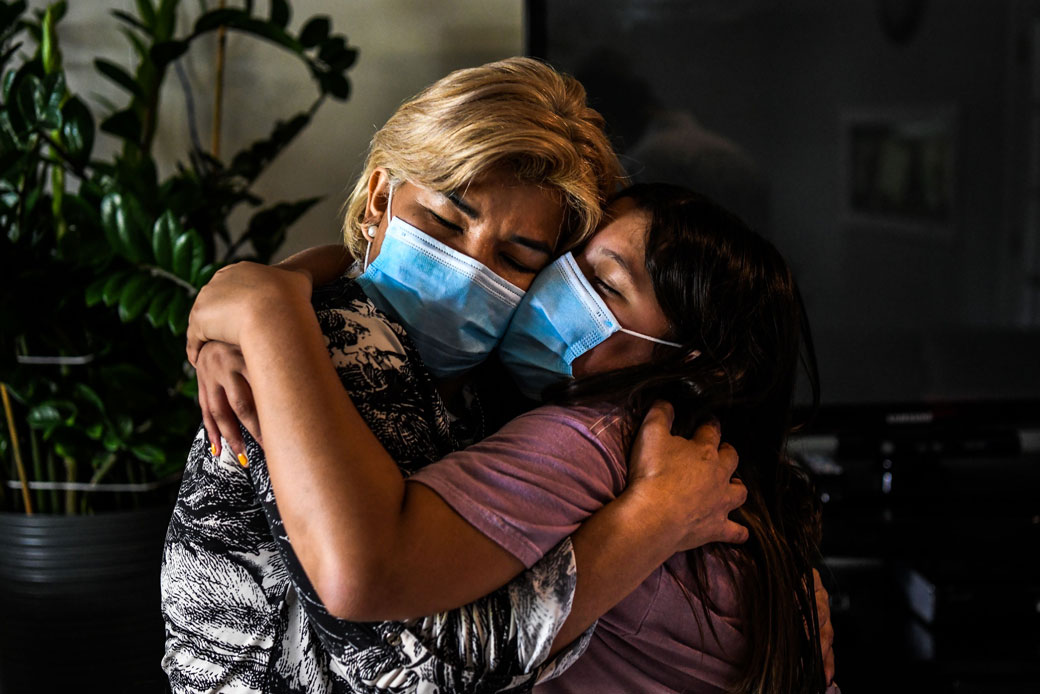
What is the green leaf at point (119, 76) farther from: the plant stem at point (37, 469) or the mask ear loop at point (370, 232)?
the mask ear loop at point (370, 232)

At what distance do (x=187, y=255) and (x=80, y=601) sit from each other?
0.69m

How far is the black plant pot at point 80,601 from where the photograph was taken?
160cm

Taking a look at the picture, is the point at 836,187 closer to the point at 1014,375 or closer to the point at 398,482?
the point at 1014,375

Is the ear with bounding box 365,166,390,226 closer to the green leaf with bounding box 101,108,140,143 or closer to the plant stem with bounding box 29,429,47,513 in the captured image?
the green leaf with bounding box 101,108,140,143

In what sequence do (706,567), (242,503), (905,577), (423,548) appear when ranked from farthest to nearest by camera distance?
(905,577)
(706,567)
(242,503)
(423,548)

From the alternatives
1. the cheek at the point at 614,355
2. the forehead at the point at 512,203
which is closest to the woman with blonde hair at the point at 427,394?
the forehead at the point at 512,203

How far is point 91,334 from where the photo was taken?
159 cm

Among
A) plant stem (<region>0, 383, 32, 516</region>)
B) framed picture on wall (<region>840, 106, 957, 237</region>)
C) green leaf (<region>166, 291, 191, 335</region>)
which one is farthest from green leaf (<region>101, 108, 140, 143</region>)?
framed picture on wall (<region>840, 106, 957, 237</region>)

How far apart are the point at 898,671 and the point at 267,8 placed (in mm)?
1914

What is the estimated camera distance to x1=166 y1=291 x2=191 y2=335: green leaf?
135cm

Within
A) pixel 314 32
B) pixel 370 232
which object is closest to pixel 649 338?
pixel 370 232

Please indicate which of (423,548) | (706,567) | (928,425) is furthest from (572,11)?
(423,548)

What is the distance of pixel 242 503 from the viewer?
84cm

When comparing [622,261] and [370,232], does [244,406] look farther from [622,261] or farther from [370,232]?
[622,261]
